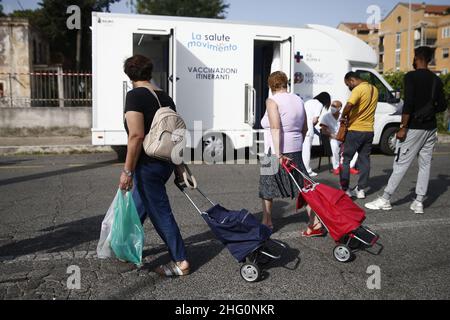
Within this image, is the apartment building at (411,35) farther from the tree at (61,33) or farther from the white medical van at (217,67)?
the white medical van at (217,67)

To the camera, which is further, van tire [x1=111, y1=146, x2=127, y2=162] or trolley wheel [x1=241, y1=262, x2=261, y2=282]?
van tire [x1=111, y1=146, x2=127, y2=162]

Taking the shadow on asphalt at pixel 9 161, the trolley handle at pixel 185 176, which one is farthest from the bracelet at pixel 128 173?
the shadow on asphalt at pixel 9 161

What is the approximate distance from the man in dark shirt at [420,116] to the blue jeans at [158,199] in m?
3.35

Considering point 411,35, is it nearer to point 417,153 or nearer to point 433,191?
point 433,191

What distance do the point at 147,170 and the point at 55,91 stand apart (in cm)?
1219

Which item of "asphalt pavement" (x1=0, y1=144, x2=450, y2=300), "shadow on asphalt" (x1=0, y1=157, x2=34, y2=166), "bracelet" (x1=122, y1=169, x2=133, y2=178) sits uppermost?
"bracelet" (x1=122, y1=169, x2=133, y2=178)

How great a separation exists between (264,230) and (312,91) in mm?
7344

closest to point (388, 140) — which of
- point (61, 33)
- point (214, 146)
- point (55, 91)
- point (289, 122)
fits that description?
point (214, 146)

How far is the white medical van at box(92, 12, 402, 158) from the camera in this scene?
359 inches

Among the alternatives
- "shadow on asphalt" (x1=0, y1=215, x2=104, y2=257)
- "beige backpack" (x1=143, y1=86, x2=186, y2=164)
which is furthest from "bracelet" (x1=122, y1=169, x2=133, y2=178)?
"shadow on asphalt" (x1=0, y1=215, x2=104, y2=257)

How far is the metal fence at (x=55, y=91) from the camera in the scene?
14.3m

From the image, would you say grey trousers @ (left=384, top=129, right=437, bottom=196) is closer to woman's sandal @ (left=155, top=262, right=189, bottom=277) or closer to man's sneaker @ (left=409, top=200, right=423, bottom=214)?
man's sneaker @ (left=409, top=200, right=423, bottom=214)

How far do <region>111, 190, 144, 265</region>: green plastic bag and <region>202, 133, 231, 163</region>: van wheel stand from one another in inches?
241

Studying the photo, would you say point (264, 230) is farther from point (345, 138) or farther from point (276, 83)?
point (345, 138)
